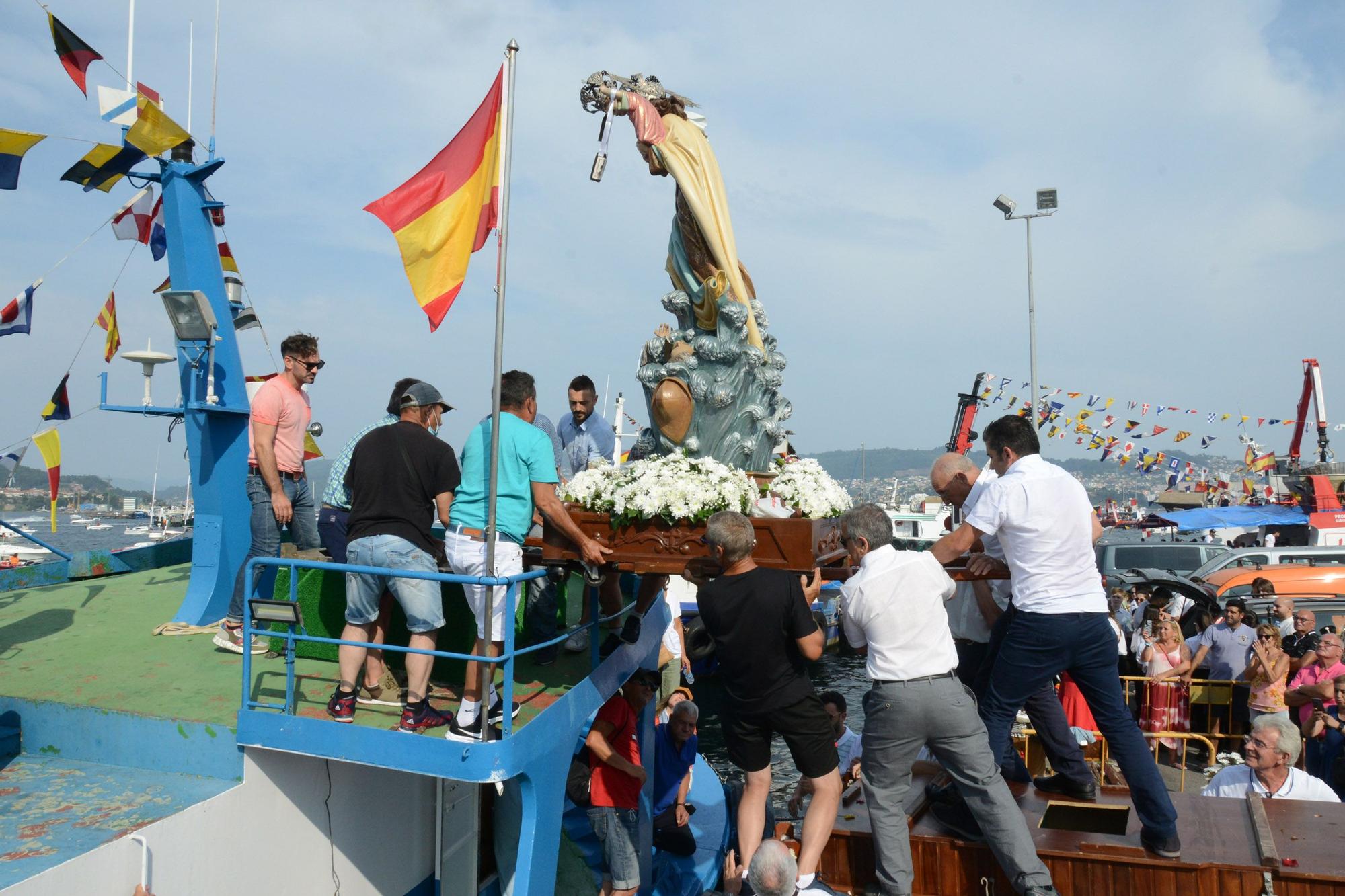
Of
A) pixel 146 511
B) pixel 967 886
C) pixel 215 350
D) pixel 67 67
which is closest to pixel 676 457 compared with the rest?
pixel 967 886

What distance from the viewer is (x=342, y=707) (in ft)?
17.7

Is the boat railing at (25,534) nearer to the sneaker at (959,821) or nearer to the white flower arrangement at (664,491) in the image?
the white flower arrangement at (664,491)

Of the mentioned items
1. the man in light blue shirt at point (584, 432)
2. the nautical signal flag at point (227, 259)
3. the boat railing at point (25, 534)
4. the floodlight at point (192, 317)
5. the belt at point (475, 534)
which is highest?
the nautical signal flag at point (227, 259)

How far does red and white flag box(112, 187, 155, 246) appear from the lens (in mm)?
8820

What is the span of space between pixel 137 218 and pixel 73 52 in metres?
1.87

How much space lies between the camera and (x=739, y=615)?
492cm

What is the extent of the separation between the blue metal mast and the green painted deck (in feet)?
2.27

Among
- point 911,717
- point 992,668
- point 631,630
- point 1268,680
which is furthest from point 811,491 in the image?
point 1268,680

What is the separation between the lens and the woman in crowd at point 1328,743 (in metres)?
7.61

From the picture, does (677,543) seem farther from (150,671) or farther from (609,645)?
(150,671)

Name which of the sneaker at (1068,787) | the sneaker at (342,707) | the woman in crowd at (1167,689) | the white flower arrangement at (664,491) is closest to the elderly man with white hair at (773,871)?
the white flower arrangement at (664,491)

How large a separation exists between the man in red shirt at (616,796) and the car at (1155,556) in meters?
19.2

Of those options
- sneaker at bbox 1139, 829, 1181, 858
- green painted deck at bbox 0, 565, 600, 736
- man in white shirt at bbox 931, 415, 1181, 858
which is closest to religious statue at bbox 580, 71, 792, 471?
green painted deck at bbox 0, 565, 600, 736

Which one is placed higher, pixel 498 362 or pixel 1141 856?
pixel 498 362
